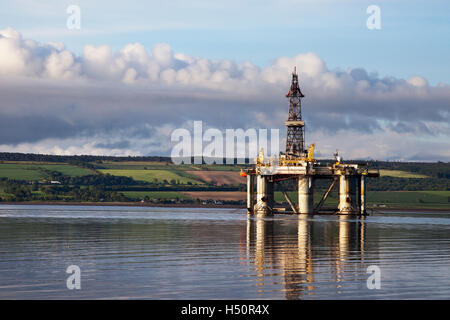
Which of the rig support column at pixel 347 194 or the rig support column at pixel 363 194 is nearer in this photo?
the rig support column at pixel 347 194

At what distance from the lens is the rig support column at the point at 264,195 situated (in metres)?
116

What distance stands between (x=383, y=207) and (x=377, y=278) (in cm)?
16222

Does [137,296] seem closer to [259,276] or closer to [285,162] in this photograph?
[259,276]

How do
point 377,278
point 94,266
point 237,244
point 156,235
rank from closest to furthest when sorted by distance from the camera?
point 377,278 < point 94,266 < point 237,244 < point 156,235

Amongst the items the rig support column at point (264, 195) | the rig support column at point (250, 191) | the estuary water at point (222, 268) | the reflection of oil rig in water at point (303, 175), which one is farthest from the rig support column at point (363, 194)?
the estuary water at point (222, 268)

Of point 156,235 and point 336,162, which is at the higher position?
point 336,162

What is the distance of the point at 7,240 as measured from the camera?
2042 inches

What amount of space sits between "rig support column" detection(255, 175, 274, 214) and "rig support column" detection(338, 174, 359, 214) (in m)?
11.6

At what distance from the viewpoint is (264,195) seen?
11619 centimetres

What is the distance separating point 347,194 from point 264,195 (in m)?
13.5

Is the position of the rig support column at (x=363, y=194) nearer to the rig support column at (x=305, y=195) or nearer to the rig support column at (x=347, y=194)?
the rig support column at (x=347, y=194)

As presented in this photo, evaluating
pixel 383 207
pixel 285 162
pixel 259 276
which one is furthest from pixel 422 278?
pixel 383 207

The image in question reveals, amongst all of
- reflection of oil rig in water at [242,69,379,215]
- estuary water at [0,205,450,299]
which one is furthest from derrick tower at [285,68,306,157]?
estuary water at [0,205,450,299]

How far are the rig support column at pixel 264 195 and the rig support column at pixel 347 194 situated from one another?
11565 mm
